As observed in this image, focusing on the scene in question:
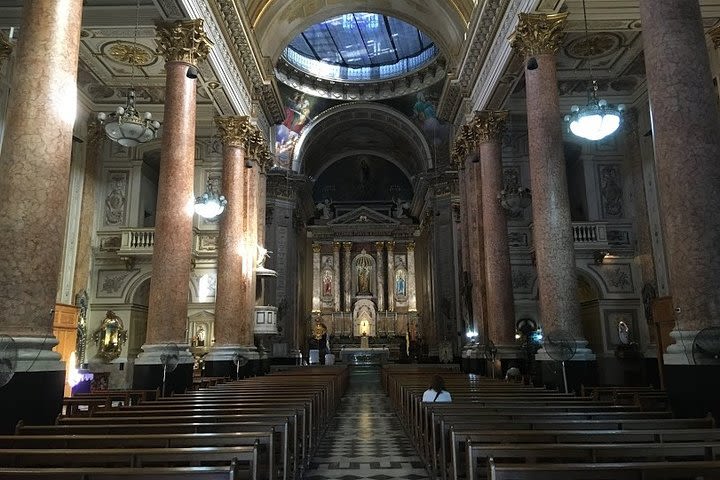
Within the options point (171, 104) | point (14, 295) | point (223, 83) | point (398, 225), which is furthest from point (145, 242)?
point (398, 225)

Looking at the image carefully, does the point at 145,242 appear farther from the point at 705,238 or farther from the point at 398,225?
the point at 398,225

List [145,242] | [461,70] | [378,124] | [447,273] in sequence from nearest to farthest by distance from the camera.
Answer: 1. [461,70]
2. [145,242]
3. [447,273]
4. [378,124]

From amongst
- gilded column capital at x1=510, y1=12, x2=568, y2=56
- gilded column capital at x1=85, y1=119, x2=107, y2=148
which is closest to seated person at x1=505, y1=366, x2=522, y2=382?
gilded column capital at x1=510, y1=12, x2=568, y2=56

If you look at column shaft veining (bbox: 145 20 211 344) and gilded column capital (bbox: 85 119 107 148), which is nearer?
column shaft veining (bbox: 145 20 211 344)

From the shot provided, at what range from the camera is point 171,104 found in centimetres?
1007

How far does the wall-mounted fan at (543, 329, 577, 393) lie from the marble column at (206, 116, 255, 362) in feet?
26.1

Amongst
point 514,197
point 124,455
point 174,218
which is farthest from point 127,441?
point 514,197

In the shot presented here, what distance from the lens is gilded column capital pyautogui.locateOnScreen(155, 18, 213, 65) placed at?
10391 mm

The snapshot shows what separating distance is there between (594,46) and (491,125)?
3022 mm

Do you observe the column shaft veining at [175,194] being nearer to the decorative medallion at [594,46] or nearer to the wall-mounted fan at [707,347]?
the wall-mounted fan at [707,347]

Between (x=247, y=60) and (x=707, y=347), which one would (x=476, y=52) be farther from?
(x=707, y=347)

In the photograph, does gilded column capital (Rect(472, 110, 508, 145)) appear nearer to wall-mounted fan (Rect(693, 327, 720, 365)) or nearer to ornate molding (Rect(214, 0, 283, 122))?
ornate molding (Rect(214, 0, 283, 122))

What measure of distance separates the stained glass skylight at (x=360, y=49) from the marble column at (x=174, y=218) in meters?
15.2

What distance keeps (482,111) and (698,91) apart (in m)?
9.10
